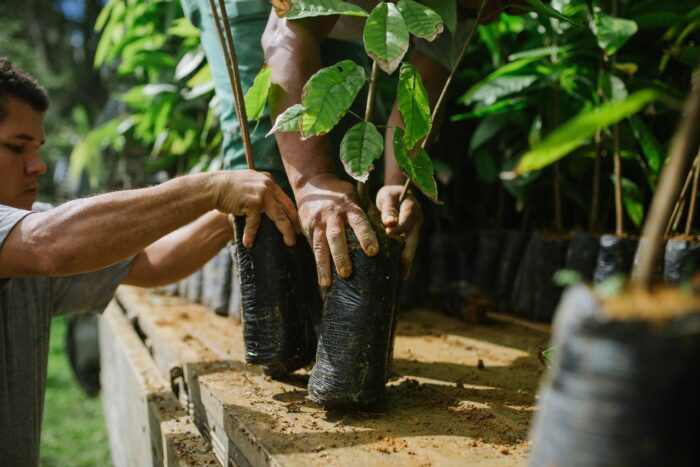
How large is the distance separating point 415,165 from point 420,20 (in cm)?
28

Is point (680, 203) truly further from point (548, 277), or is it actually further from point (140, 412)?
point (140, 412)

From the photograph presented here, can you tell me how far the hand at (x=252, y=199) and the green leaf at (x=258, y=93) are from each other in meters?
0.15

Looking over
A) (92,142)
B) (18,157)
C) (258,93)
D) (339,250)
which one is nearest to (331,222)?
(339,250)

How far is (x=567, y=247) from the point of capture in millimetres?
2314

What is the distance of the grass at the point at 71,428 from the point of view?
3932 millimetres

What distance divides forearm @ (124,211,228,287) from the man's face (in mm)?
387

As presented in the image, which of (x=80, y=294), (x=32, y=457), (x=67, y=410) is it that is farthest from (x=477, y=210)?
(x=67, y=410)

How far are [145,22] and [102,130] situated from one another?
0.82 m

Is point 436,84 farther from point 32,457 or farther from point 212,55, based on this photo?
point 32,457

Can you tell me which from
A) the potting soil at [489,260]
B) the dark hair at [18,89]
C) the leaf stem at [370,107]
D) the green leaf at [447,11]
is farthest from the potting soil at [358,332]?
the potting soil at [489,260]

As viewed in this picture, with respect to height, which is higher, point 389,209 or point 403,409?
point 389,209

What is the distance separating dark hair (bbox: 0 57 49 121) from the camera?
5.53 feet

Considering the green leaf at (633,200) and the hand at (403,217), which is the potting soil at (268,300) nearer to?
the hand at (403,217)

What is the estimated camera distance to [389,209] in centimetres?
140
